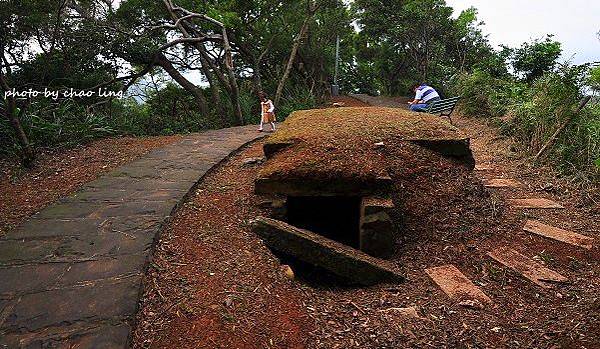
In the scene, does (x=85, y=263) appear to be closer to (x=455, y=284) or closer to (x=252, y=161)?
(x=455, y=284)

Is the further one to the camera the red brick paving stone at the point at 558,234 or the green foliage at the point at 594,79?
the green foliage at the point at 594,79

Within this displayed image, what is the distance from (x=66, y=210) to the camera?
279 centimetres

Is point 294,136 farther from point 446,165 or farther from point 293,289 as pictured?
point 293,289

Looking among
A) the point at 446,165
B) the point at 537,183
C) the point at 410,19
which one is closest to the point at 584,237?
the point at 446,165

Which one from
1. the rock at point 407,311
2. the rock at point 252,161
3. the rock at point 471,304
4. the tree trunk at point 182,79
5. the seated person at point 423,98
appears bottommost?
the rock at point 471,304

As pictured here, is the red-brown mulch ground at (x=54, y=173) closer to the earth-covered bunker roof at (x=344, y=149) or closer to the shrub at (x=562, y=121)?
the earth-covered bunker roof at (x=344, y=149)

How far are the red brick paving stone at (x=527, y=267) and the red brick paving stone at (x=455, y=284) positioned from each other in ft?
1.22

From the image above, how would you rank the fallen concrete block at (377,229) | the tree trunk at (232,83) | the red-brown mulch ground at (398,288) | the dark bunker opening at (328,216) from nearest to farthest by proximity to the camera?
1. the red-brown mulch ground at (398,288)
2. the fallen concrete block at (377,229)
3. the dark bunker opening at (328,216)
4. the tree trunk at (232,83)

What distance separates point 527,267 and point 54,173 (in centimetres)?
437

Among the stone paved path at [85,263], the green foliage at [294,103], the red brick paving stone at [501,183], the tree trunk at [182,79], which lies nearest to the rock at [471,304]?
the stone paved path at [85,263]

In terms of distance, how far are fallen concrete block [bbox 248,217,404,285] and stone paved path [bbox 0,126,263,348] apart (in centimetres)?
78

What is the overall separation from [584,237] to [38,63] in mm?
8134

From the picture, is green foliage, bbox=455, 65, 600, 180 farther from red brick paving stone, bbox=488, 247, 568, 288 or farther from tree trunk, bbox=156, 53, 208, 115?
tree trunk, bbox=156, 53, 208, 115

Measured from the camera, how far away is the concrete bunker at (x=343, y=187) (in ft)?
8.70
